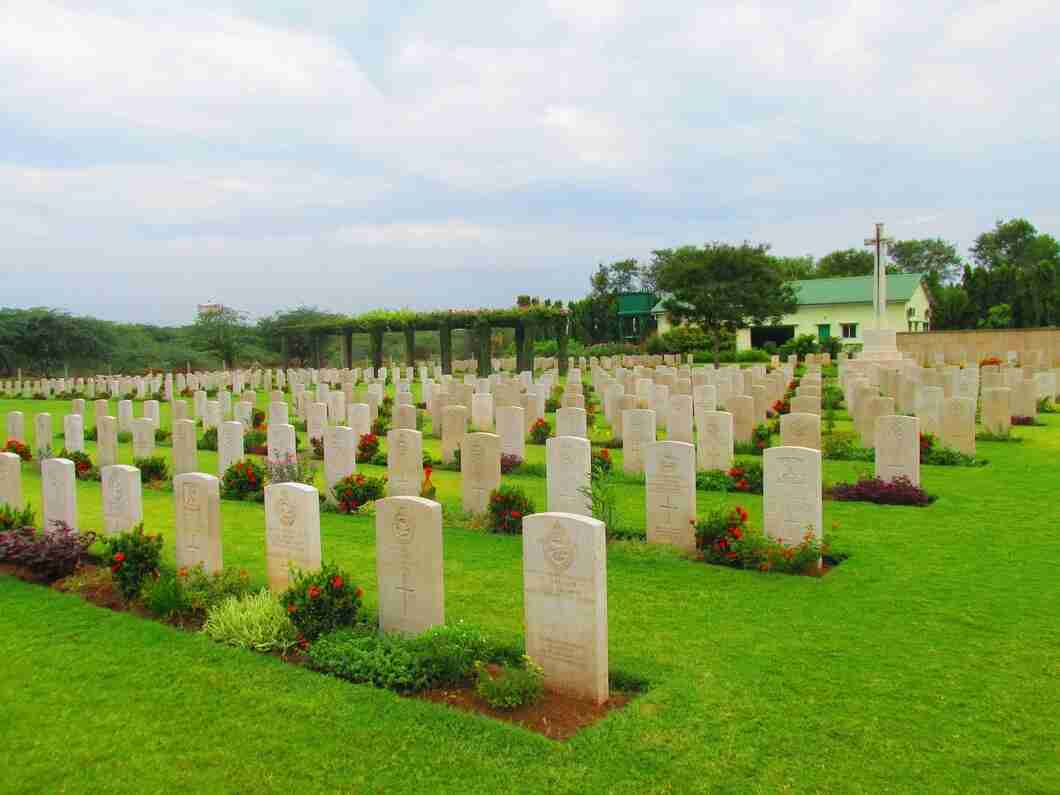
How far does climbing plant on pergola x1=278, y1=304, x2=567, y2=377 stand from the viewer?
3441 centimetres

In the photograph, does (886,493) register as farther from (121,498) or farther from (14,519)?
(14,519)

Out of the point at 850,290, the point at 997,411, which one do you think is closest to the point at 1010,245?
the point at 850,290

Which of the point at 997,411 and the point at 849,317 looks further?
the point at 849,317

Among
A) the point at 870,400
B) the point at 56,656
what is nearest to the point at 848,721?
the point at 56,656

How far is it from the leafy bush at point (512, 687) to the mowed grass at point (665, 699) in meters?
0.30

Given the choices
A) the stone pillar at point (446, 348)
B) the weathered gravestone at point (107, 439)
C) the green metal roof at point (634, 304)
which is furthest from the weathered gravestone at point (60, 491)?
the green metal roof at point (634, 304)

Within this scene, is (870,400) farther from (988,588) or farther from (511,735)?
(511,735)

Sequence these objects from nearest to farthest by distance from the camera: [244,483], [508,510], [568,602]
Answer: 1. [568,602]
2. [508,510]
3. [244,483]

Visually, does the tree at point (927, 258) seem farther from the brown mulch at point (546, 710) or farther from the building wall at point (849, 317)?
the brown mulch at point (546, 710)

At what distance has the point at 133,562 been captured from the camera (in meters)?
7.31

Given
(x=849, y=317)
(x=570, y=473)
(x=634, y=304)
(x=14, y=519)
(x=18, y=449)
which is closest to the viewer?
(x=14, y=519)

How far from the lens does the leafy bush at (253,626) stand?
244 inches

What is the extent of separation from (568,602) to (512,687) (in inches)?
24.4

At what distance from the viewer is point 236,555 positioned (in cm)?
898
